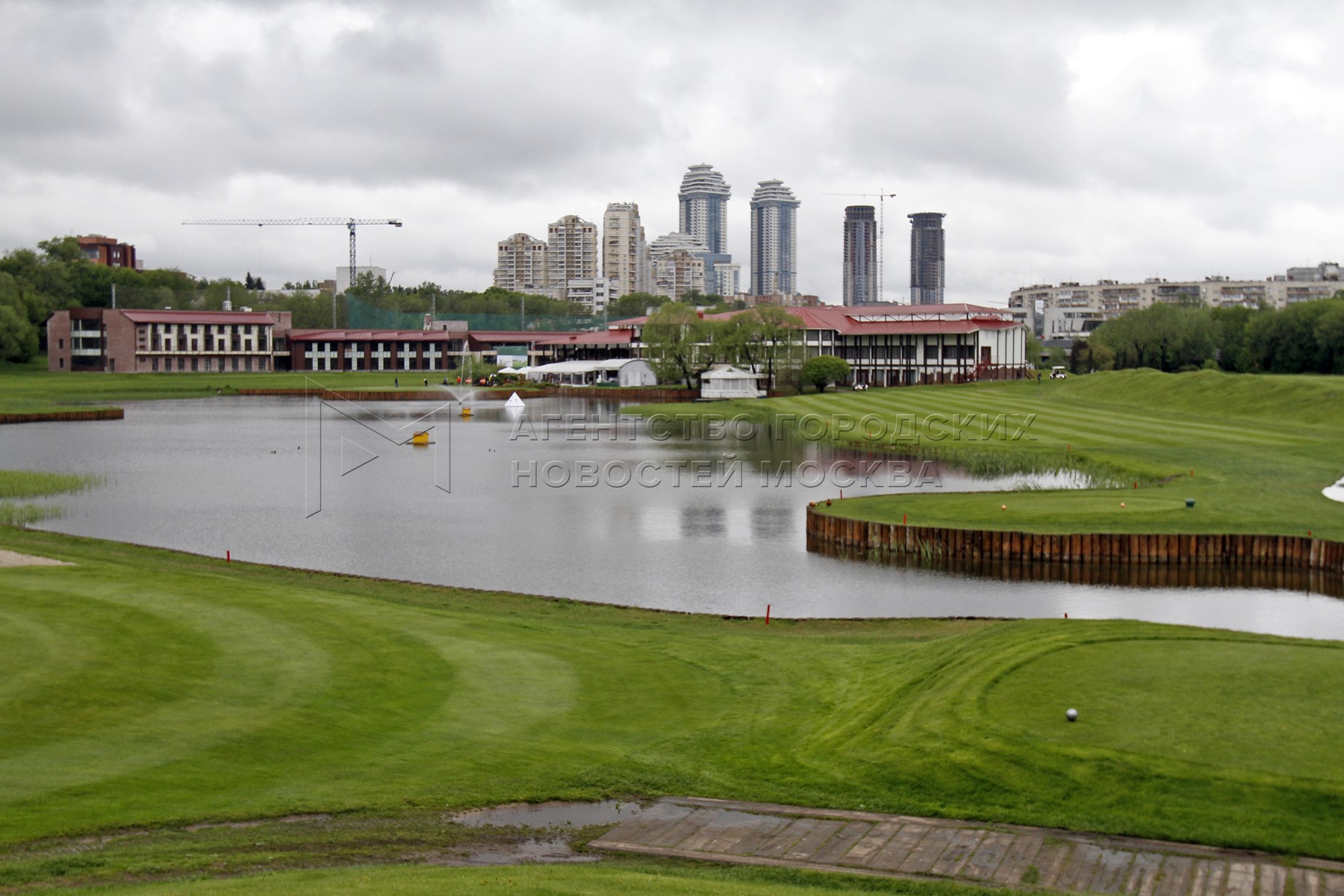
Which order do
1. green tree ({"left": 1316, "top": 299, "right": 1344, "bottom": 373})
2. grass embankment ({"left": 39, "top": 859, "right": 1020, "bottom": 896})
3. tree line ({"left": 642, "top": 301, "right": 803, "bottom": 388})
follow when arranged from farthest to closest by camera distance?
tree line ({"left": 642, "top": 301, "right": 803, "bottom": 388}), green tree ({"left": 1316, "top": 299, "right": 1344, "bottom": 373}), grass embankment ({"left": 39, "top": 859, "right": 1020, "bottom": 896})

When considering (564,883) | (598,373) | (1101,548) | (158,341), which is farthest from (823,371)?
(564,883)

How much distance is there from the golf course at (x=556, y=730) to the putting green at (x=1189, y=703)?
40 millimetres

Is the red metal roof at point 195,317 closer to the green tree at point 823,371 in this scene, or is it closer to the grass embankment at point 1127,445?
the green tree at point 823,371

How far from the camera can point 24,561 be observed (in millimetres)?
25609

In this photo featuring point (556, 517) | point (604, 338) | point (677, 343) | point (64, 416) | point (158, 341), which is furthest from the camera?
point (604, 338)

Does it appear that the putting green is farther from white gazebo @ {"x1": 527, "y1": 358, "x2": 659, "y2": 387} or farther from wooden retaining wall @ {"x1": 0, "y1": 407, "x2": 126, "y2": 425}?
white gazebo @ {"x1": 527, "y1": 358, "x2": 659, "y2": 387}

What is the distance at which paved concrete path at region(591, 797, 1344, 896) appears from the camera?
33.7 feet

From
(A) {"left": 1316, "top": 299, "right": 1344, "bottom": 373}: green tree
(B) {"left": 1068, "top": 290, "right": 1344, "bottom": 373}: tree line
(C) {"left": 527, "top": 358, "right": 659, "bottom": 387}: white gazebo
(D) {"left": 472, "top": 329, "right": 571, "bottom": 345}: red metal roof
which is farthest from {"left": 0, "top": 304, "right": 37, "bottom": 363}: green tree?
(A) {"left": 1316, "top": 299, "right": 1344, "bottom": 373}: green tree

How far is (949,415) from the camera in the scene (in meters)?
79.9

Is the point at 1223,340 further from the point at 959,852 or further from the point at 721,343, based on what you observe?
the point at 959,852

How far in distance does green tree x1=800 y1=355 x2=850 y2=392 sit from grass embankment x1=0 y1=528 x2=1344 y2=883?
94869 mm

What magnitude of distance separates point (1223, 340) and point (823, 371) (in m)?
47.9

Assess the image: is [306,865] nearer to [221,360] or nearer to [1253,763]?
[1253,763]

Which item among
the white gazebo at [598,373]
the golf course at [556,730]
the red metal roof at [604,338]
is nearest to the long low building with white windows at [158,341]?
the red metal roof at [604,338]
